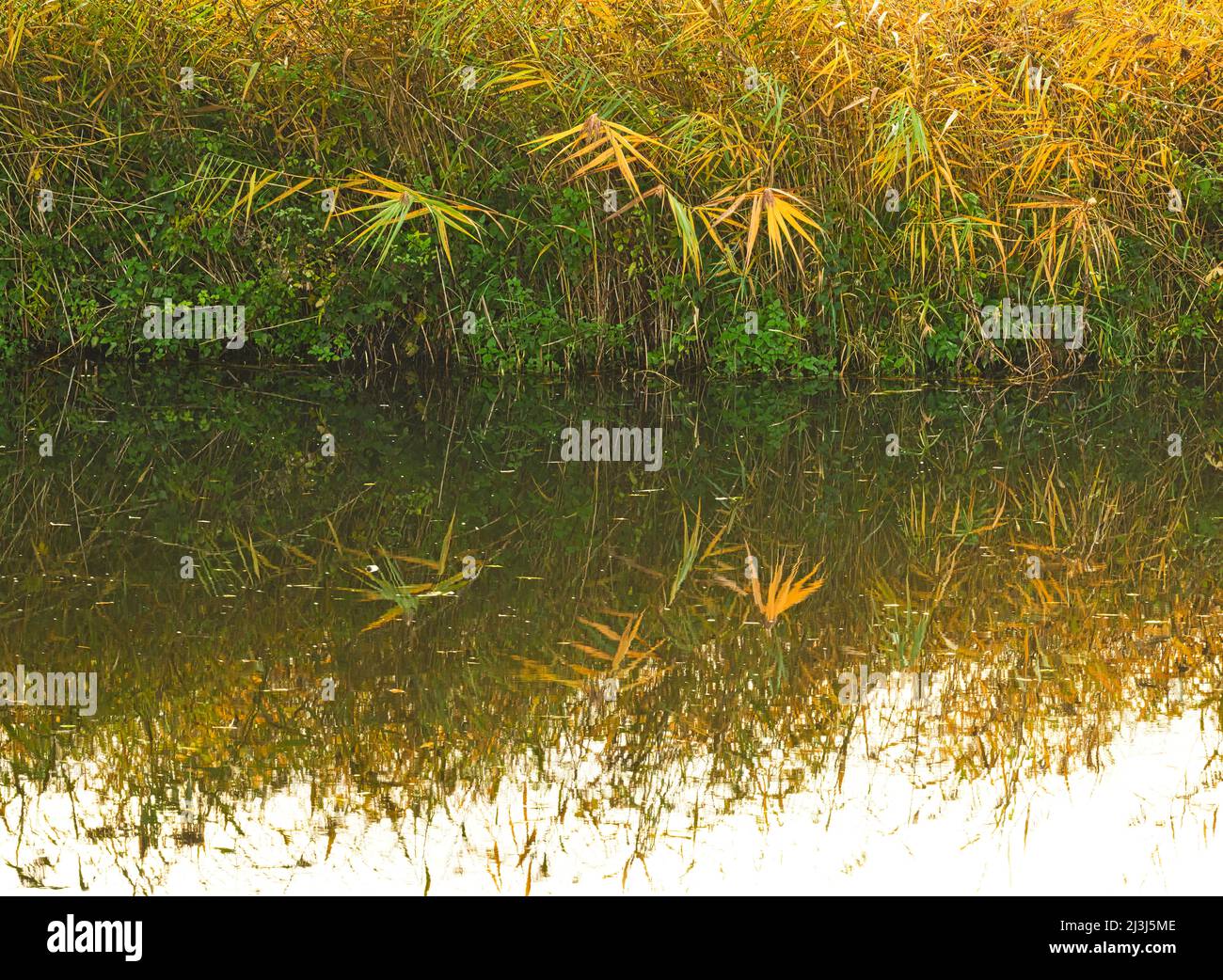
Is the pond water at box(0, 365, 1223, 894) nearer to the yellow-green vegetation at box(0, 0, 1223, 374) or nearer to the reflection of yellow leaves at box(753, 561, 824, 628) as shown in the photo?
the reflection of yellow leaves at box(753, 561, 824, 628)

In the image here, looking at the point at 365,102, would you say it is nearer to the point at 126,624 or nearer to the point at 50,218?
the point at 50,218

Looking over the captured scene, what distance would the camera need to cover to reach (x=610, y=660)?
348cm

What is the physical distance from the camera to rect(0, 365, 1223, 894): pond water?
2.59 metres

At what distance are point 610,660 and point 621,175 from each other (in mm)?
4081

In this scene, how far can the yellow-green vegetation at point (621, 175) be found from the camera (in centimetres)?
695

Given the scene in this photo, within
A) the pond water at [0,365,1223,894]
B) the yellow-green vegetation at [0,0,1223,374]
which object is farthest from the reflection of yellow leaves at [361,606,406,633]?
the yellow-green vegetation at [0,0,1223,374]

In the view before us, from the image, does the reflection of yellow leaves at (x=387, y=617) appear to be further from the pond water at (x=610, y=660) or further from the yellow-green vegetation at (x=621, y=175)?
the yellow-green vegetation at (x=621, y=175)

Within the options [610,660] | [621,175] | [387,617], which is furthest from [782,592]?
[621,175]

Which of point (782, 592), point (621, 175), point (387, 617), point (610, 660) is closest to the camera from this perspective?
point (610, 660)

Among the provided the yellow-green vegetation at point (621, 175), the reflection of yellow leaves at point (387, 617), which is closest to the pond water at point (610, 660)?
the reflection of yellow leaves at point (387, 617)

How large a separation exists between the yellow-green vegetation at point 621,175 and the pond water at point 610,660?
1259mm

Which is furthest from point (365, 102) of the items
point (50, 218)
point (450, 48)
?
point (50, 218)

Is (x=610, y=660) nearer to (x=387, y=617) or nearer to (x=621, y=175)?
(x=387, y=617)

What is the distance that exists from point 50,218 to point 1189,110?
5.09 meters
